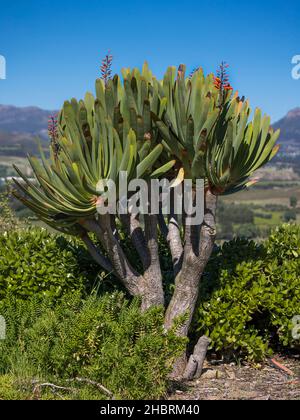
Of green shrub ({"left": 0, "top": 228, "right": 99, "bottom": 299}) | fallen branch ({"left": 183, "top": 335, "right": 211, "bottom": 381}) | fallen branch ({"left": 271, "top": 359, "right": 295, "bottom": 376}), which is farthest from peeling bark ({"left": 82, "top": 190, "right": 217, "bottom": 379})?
fallen branch ({"left": 271, "top": 359, "right": 295, "bottom": 376})

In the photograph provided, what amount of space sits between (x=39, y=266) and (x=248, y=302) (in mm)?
2298

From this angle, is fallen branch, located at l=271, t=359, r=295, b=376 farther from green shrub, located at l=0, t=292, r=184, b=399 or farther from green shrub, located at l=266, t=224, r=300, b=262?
green shrub, located at l=0, t=292, r=184, b=399

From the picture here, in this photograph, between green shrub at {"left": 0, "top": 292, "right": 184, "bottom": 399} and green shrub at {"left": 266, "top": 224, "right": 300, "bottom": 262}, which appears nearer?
green shrub at {"left": 0, "top": 292, "right": 184, "bottom": 399}

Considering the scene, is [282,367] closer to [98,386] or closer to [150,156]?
[98,386]

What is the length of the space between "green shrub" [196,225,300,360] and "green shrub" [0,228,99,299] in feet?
4.73

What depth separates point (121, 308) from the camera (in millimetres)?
6082

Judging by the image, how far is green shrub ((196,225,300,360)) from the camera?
6477 millimetres

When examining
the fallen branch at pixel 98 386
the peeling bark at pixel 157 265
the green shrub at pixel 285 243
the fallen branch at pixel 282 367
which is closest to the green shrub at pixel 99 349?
the fallen branch at pixel 98 386

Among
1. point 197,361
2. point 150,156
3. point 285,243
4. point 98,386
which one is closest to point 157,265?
point 197,361

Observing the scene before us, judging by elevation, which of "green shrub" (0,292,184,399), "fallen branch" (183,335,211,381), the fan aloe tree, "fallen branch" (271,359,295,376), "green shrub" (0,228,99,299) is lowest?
"fallen branch" (271,359,295,376)

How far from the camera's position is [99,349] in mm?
5418

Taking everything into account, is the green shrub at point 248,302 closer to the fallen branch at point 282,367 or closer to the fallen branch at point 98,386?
the fallen branch at point 282,367

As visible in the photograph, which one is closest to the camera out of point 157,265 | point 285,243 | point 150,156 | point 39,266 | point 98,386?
point 98,386

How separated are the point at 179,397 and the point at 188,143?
2327 millimetres
